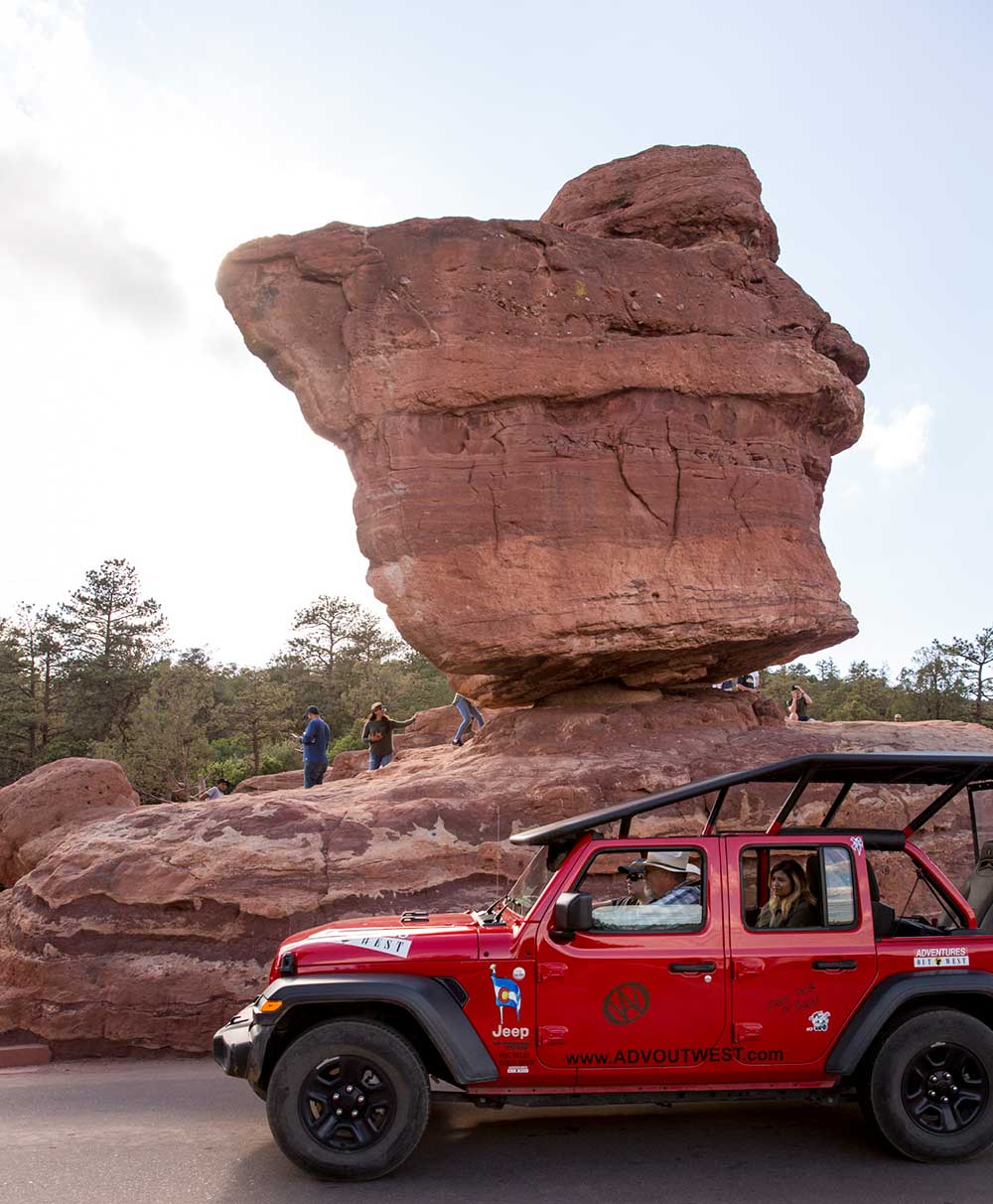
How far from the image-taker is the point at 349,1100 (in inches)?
201

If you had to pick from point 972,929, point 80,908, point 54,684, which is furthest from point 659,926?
point 54,684

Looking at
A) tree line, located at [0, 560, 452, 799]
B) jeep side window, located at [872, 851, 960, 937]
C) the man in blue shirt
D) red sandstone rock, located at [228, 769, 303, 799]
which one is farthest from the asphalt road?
tree line, located at [0, 560, 452, 799]

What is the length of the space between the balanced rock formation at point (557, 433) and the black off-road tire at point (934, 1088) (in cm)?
592

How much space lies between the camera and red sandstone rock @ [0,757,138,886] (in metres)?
11.1

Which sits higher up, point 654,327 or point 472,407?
point 654,327

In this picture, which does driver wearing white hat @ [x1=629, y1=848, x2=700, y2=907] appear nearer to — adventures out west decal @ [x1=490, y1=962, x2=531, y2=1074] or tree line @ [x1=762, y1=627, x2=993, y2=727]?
adventures out west decal @ [x1=490, y1=962, x2=531, y2=1074]

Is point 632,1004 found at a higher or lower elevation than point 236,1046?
higher

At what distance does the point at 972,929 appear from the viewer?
5523 mm

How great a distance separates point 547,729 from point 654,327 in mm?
4494

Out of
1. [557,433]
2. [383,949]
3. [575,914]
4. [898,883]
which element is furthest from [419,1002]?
[557,433]

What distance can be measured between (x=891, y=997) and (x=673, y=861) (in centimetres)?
123

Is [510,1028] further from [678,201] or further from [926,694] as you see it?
[926,694]

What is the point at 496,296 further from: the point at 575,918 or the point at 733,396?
the point at 575,918

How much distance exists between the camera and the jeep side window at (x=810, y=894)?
17.7 ft
